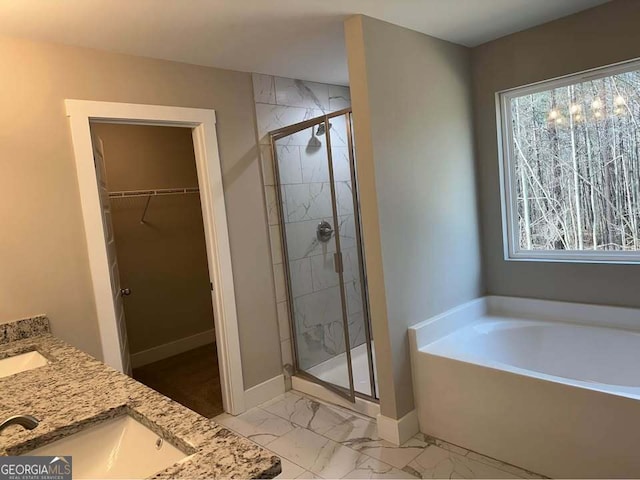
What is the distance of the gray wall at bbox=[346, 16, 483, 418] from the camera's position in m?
2.44

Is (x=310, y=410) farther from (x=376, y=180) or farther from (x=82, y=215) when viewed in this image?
(x=82, y=215)

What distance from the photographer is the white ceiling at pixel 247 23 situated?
6.63ft

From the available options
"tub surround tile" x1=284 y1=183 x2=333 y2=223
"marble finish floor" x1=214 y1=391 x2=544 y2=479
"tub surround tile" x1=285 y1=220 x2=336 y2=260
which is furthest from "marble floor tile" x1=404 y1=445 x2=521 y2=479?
"tub surround tile" x1=284 y1=183 x2=333 y2=223

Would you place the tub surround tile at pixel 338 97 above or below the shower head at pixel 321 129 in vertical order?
above

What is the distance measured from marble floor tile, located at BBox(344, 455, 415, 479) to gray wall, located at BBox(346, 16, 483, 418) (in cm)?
29

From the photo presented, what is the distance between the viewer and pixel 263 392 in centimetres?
324

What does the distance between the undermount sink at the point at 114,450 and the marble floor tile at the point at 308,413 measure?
172cm

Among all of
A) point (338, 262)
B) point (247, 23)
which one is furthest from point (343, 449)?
point (247, 23)

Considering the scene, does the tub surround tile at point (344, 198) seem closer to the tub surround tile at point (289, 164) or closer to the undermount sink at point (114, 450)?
the tub surround tile at point (289, 164)

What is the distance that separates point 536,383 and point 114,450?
182 cm

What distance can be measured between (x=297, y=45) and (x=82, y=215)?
1.55m

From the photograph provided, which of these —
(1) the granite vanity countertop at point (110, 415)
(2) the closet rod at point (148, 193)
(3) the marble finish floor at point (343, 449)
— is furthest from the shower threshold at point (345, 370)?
(2) the closet rod at point (148, 193)

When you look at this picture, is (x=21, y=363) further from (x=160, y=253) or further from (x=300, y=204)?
(x=160, y=253)

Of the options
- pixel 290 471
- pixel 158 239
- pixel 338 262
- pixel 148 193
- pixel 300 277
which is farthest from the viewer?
pixel 158 239
